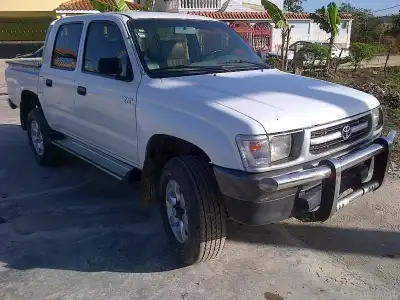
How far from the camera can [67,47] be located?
531cm

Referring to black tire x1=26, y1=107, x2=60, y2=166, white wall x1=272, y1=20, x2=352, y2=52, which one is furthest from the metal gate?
black tire x1=26, y1=107, x2=60, y2=166

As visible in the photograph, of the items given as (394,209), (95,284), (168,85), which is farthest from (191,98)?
(394,209)

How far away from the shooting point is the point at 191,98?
3.44m

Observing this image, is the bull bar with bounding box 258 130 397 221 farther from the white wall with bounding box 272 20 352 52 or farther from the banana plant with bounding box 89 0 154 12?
the white wall with bounding box 272 20 352 52

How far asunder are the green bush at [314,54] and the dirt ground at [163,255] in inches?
412

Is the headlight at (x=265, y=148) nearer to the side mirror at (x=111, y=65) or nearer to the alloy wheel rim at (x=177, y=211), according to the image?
the alloy wheel rim at (x=177, y=211)

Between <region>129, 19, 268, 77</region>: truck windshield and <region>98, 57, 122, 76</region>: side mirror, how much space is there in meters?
0.23

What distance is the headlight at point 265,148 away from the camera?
2996mm

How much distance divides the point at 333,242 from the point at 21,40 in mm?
28239

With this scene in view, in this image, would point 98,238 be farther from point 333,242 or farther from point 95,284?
point 333,242

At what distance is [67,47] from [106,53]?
1.02 m

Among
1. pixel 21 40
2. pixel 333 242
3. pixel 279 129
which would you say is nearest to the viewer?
pixel 279 129

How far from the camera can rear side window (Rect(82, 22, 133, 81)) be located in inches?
161

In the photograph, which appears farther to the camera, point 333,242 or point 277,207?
point 333,242
